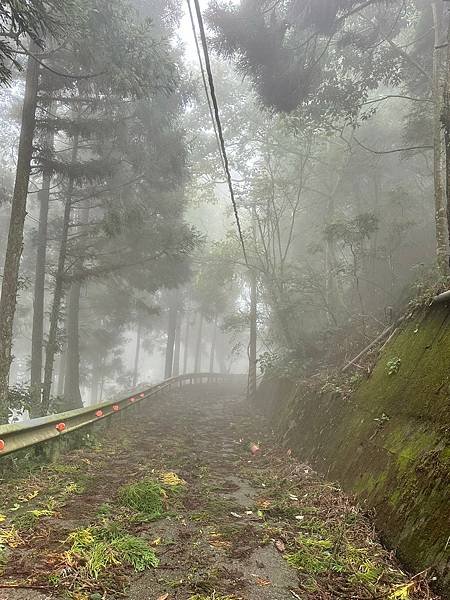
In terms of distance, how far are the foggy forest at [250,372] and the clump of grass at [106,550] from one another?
0.02 meters

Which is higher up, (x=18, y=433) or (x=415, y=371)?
(x=415, y=371)

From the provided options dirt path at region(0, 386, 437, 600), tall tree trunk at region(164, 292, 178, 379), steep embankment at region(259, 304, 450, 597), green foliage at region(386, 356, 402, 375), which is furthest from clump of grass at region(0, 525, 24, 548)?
tall tree trunk at region(164, 292, 178, 379)

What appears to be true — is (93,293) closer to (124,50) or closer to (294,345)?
(294,345)

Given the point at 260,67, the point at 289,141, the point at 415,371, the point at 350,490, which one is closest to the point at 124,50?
the point at 260,67

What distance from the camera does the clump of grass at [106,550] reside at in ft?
9.36

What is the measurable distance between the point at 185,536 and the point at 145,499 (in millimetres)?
843

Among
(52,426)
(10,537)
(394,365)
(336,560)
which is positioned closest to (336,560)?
(336,560)

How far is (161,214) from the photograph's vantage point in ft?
48.7

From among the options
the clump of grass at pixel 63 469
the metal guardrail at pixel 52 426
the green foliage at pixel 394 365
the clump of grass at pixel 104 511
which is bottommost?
the clump of grass at pixel 63 469

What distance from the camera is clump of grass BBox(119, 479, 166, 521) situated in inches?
159

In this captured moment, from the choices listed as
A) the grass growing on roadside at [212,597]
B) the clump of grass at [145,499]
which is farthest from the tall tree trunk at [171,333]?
the grass growing on roadside at [212,597]

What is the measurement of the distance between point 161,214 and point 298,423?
354 inches

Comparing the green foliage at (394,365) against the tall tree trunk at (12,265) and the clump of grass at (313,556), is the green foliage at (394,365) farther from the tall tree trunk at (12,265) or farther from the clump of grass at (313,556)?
the tall tree trunk at (12,265)

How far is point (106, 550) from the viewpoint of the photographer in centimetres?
303
